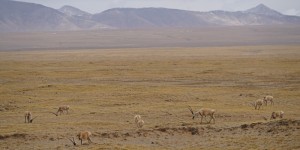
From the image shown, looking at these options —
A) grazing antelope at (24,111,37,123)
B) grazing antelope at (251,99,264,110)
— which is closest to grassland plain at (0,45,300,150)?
grazing antelope at (24,111,37,123)

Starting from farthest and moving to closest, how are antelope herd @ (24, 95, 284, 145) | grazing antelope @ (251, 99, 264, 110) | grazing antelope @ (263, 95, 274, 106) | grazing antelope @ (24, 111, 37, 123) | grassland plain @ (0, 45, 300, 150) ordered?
grazing antelope @ (263, 95, 274, 106) < grazing antelope @ (251, 99, 264, 110) < grazing antelope @ (24, 111, 37, 123) < grassland plain @ (0, 45, 300, 150) < antelope herd @ (24, 95, 284, 145)

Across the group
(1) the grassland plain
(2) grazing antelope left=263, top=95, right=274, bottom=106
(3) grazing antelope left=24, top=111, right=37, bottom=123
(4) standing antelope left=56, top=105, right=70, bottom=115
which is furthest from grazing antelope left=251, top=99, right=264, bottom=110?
(3) grazing antelope left=24, top=111, right=37, bottom=123

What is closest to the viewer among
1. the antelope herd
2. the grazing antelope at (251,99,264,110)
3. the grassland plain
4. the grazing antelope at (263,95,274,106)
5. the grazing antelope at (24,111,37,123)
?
the antelope herd

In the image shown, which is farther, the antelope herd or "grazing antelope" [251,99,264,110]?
"grazing antelope" [251,99,264,110]

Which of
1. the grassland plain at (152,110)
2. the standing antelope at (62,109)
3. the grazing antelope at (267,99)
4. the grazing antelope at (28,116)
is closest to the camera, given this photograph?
the grassland plain at (152,110)

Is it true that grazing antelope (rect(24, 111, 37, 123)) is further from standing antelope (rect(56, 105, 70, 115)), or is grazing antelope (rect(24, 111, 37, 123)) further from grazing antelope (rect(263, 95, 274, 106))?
grazing antelope (rect(263, 95, 274, 106))

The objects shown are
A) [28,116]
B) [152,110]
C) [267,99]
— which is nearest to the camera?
[28,116]

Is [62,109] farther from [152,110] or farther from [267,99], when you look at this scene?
[267,99]

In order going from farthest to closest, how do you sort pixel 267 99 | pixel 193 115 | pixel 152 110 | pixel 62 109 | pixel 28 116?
pixel 267 99 < pixel 152 110 < pixel 62 109 < pixel 28 116 < pixel 193 115

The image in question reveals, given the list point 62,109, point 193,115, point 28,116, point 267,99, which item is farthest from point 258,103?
point 28,116

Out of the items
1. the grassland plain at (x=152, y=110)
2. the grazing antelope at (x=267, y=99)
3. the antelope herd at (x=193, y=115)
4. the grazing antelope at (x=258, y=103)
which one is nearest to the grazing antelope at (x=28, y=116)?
the antelope herd at (x=193, y=115)

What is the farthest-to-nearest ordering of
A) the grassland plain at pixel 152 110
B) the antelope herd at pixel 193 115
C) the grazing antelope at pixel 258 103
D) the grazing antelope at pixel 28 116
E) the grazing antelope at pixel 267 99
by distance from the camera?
the grazing antelope at pixel 267 99 < the grazing antelope at pixel 258 103 < the grazing antelope at pixel 28 116 < the grassland plain at pixel 152 110 < the antelope herd at pixel 193 115

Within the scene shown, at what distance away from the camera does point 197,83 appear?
47.7 meters

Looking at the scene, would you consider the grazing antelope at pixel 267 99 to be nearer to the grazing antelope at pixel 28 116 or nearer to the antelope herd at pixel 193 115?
the antelope herd at pixel 193 115
